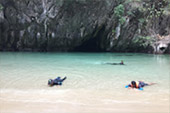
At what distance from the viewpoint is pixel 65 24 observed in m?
17.8

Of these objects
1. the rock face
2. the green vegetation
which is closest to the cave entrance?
the rock face

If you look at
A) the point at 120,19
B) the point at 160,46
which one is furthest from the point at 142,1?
the point at 160,46

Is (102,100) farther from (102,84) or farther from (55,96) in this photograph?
(102,84)

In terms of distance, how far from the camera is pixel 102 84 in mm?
4512

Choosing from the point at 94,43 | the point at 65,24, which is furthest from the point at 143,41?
the point at 65,24

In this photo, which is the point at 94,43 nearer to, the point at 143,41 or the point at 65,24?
the point at 65,24

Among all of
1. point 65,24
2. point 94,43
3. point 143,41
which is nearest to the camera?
point 143,41

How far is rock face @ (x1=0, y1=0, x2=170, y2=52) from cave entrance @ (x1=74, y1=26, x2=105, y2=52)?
109 mm

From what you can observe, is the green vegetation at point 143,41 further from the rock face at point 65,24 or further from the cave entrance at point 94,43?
the cave entrance at point 94,43

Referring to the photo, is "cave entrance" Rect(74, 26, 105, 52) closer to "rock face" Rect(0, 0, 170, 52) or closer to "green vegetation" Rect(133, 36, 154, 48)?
"rock face" Rect(0, 0, 170, 52)

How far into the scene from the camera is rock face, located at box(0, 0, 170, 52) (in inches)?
668

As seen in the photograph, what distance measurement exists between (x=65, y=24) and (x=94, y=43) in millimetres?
4446

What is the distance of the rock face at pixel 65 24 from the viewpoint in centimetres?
1697

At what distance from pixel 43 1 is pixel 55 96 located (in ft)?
48.8
